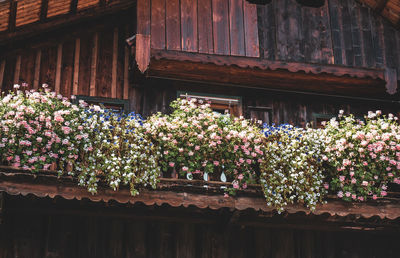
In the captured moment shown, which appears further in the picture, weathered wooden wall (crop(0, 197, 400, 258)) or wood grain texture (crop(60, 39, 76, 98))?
wood grain texture (crop(60, 39, 76, 98))

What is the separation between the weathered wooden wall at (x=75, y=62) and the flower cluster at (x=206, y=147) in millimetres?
2582

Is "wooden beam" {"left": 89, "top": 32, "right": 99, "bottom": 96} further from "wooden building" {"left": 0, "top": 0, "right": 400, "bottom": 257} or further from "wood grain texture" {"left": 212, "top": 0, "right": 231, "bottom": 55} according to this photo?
"wood grain texture" {"left": 212, "top": 0, "right": 231, "bottom": 55}

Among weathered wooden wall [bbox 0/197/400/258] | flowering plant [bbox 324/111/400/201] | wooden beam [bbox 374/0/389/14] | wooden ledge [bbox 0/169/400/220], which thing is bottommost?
weathered wooden wall [bbox 0/197/400/258]

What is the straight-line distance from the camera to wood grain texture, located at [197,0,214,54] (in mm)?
12109

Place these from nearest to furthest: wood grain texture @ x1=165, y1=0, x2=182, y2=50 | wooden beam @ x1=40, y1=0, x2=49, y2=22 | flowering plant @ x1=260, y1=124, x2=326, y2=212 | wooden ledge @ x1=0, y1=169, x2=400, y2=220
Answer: wooden ledge @ x1=0, y1=169, x2=400, y2=220, flowering plant @ x1=260, y1=124, x2=326, y2=212, wooden beam @ x1=40, y1=0, x2=49, y2=22, wood grain texture @ x1=165, y1=0, x2=182, y2=50

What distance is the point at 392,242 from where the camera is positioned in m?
11.5

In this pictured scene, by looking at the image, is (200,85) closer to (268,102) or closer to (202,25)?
(202,25)

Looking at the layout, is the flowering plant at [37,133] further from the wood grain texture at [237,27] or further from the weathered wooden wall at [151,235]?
the wood grain texture at [237,27]

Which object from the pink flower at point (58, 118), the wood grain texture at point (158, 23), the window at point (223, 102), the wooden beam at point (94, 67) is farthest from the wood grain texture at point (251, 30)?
the pink flower at point (58, 118)

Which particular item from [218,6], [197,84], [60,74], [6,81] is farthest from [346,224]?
[6,81]

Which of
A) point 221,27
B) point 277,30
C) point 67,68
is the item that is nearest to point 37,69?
point 67,68

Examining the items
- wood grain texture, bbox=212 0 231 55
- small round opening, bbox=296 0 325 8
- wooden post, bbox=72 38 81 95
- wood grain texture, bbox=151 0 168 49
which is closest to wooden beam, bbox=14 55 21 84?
wooden post, bbox=72 38 81 95

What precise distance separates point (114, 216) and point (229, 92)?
390cm

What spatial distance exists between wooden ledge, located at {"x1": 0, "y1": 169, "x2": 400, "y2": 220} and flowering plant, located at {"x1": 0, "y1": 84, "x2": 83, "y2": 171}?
24 cm
